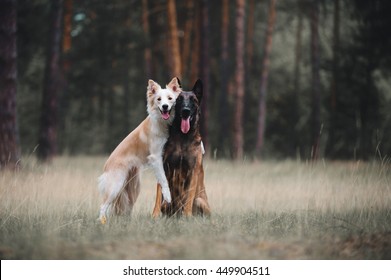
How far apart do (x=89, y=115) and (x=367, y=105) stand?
16.8 meters

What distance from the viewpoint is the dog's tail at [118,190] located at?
672 centimetres

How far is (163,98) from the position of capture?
6.48 m

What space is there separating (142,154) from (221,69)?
1384cm

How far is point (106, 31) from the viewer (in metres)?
22.0

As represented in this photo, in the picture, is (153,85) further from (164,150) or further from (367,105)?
(367,105)

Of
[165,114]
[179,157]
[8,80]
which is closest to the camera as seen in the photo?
[165,114]

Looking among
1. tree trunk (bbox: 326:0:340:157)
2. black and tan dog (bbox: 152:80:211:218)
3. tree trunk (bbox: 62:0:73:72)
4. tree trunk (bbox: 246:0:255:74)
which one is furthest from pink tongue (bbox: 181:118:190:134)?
tree trunk (bbox: 246:0:255:74)

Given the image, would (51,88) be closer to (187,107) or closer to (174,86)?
(174,86)

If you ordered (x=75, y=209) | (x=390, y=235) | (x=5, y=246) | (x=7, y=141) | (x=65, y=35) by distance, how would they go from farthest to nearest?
(x=65, y=35)
(x=7, y=141)
(x=75, y=209)
(x=390, y=235)
(x=5, y=246)

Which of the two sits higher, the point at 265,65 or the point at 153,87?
the point at 265,65

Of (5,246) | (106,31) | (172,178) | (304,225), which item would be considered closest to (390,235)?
(304,225)

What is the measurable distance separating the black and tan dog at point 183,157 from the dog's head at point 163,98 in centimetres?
10

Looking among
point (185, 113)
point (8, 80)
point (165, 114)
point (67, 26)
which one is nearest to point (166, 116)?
point (165, 114)

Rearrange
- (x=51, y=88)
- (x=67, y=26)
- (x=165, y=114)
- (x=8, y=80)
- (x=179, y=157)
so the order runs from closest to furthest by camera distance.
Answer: (x=165, y=114)
(x=179, y=157)
(x=8, y=80)
(x=51, y=88)
(x=67, y=26)
